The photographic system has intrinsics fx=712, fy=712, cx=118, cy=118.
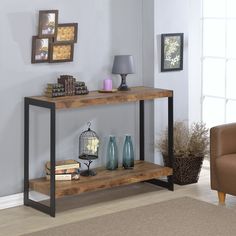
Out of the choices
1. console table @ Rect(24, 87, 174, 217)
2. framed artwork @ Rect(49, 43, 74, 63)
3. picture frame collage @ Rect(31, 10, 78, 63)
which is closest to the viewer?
console table @ Rect(24, 87, 174, 217)

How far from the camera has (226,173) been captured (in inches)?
213

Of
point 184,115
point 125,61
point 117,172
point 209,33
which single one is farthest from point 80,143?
point 209,33

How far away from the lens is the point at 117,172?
5.86 m

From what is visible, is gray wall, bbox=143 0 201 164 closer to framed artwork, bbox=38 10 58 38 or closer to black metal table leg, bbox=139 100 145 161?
black metal table leg, bbox=139 100 145 161

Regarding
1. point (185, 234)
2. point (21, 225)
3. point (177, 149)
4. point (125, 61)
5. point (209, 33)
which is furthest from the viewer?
point (209, 33)

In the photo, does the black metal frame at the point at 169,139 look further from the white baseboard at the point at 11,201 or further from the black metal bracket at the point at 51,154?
the white baseboard at the point at 11,201

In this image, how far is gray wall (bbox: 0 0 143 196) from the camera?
215 inches

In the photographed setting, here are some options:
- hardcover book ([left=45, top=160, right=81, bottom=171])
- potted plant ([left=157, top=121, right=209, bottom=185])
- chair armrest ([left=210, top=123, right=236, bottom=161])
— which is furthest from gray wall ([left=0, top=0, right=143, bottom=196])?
chair armrest ([left=210, top=123, right=236, bottom=161])

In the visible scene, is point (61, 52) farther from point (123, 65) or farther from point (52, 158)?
point (52, 158)

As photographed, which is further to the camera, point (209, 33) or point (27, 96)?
point (209, 33)

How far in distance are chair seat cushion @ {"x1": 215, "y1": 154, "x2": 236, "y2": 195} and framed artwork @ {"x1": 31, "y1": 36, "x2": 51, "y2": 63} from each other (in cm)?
157

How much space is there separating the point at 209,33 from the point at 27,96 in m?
2.14

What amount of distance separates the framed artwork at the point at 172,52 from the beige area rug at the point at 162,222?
4.38 ft

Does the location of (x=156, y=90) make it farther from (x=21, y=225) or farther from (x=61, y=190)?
(x=21, y=225)
